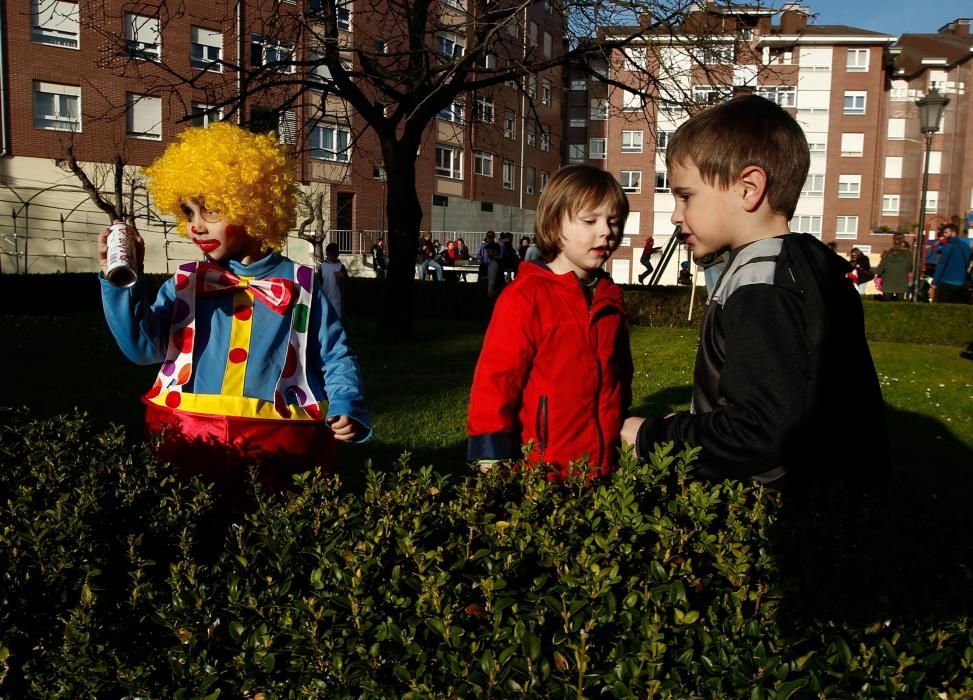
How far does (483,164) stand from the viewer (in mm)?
45250

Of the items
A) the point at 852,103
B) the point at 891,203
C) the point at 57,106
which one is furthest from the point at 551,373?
the point at 891,203

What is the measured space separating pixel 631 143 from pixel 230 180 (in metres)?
56.1

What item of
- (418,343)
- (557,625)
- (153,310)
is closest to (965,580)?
(557,625)

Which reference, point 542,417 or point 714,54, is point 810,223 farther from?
point 542,417

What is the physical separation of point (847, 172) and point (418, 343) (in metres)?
48.9

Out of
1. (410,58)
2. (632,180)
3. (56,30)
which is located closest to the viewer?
(410,58)

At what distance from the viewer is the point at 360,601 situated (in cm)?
152

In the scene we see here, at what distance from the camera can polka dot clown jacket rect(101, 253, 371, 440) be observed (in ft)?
8.79

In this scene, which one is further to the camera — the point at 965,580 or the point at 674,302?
the point at 674,302

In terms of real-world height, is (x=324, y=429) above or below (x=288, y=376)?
below

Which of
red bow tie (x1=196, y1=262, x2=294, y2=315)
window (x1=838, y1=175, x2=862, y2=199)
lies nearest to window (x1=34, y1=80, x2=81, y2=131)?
red bow tie (x1=196, y1=262, x2=294, y2=315)

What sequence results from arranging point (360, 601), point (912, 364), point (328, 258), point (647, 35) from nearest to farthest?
point (360, 601) → point (647, 35) → point (912, 364) → point (328, 258)

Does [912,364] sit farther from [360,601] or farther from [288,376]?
[360,601]

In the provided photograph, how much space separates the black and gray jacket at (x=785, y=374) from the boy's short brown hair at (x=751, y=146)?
0.50 feet
